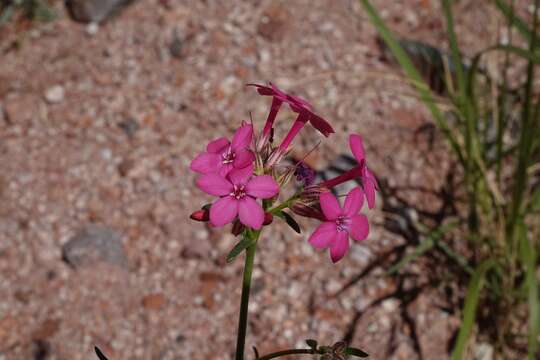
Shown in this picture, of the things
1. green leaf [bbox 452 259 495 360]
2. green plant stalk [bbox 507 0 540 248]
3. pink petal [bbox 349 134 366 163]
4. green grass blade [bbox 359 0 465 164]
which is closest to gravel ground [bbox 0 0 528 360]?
green grass blade [bbox 359 0 465 164]

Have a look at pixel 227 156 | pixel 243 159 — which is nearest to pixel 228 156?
pixel 227 156

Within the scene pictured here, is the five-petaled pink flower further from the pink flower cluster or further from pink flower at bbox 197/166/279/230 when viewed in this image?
pink flower at bbox 197/166/279/230

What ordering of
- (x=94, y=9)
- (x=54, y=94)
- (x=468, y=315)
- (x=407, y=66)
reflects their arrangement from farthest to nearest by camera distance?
1. (x=94, y=9)
2. (x=54, y=94)
3. (x=407, y=66)
4. (x=468, y=315)

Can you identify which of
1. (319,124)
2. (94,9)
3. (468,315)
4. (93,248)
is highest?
(319,124)

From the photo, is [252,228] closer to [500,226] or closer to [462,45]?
[500,226]

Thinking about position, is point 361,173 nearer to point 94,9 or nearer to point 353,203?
point 353,203

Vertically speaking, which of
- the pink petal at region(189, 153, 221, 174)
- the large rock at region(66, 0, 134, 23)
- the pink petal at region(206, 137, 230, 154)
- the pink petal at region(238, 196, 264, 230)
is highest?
the pink petal at region(238, 196, 264, 230)

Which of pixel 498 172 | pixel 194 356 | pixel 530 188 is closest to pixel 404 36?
pixel 530 188
